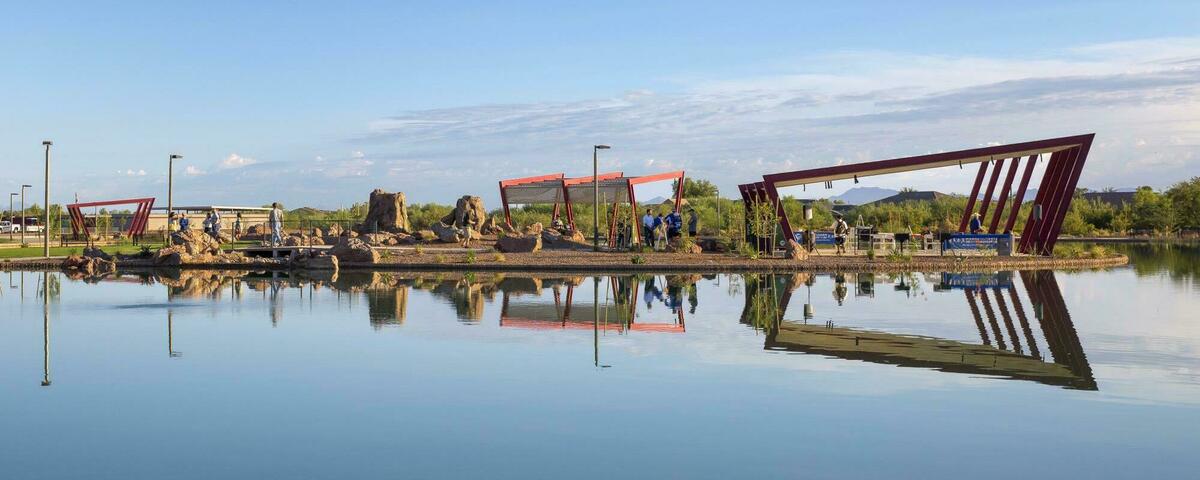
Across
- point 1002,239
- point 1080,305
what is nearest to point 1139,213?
point 1002,239

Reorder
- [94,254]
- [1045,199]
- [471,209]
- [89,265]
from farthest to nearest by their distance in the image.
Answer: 1. [471,209]
2. [1045,199]
3. [94,254]
4. [89,265]

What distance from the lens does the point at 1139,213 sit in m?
78.7

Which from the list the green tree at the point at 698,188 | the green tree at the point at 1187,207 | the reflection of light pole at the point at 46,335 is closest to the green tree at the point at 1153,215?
the green tree at the point at 1187,207

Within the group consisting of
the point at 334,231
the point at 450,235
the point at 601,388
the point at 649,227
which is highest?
the point at 334,231

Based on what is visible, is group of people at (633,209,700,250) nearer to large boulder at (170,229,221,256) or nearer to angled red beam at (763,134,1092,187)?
angled red beam at (763,134,1092,187)

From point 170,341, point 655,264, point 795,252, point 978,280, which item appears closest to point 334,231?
point 655,264

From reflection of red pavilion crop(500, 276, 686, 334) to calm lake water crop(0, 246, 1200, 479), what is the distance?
0.09 meters

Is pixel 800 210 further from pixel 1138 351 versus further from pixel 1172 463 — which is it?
pixel 1172 463

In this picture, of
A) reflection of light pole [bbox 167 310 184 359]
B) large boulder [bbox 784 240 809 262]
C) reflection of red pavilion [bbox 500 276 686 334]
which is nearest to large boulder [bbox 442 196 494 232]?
large boulder [bbox 784 240 809 262]

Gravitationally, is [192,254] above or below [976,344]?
above

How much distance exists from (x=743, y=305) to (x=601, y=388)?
10.7 m

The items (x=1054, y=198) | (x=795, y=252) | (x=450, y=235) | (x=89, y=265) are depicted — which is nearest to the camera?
(x=89, y=265)

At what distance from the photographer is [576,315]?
21156 mm

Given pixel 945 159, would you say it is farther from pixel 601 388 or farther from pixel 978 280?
pixel 601 388
